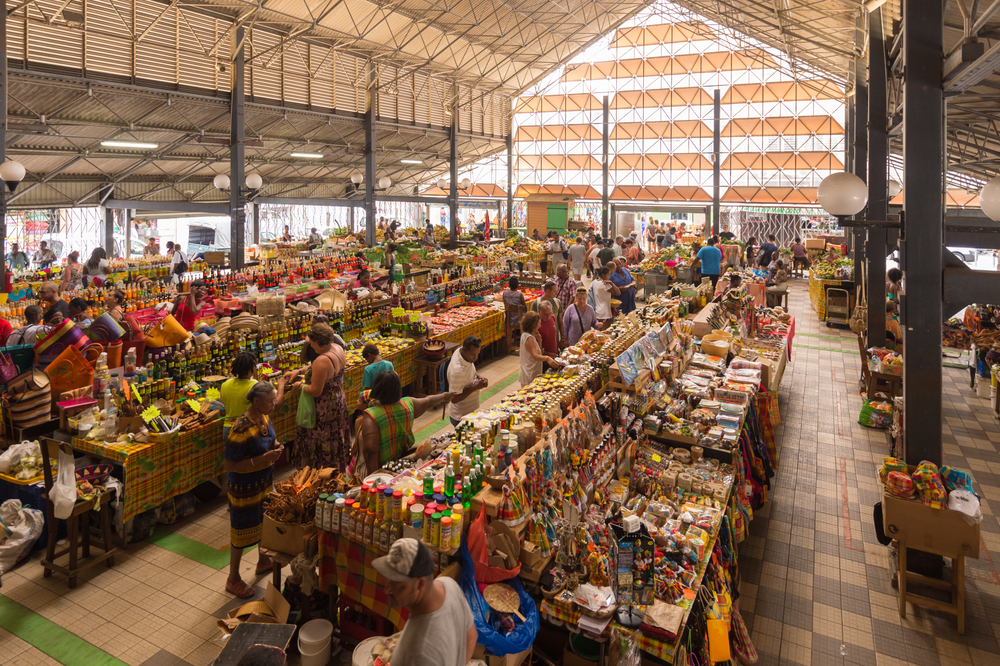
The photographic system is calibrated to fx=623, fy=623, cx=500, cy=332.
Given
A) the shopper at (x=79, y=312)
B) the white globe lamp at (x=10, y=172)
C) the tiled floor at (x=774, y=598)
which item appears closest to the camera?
the tiled floor at (x=774, y=598)

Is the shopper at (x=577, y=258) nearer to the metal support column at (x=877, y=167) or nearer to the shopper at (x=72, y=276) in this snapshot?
the metal support column at (x=877, y=167)

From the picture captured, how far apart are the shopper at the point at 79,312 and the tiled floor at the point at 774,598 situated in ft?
9.75

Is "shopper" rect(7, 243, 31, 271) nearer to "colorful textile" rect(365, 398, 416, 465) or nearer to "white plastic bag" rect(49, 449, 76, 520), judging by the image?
"white plastic bag" rect(49, 449, 76, 520)

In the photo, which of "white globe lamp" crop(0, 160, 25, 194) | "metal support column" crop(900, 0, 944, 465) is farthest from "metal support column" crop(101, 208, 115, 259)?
"metal support column" crop(900, 0, 944, 465)

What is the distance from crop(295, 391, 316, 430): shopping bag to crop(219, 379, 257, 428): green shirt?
0.43 metres

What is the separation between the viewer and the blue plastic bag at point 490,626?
301 centimetres

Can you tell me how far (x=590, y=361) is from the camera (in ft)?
19.1

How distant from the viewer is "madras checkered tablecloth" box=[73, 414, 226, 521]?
5.07m

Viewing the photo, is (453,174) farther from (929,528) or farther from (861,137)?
(929,528)

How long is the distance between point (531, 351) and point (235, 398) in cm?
300

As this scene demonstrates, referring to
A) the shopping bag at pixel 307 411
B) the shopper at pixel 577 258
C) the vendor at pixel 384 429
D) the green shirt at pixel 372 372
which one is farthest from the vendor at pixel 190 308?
the shopper at pixel 577 258

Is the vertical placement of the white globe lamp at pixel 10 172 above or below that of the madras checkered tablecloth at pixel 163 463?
above

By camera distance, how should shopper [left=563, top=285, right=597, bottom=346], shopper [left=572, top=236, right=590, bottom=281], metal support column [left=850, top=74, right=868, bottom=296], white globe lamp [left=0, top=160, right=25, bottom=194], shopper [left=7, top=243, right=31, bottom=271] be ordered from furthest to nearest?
shopper [left=572, top=236, right=590, bottom=281]
shopper [left=7, top=243, right=31, bottom=271]
metal support column [left=850, top=74, right=868, bottom=296]
white globe lamp [left=0, top=160, right=25, bottom=194]
shopper [left=563, top=285, right=597, bottom=346]

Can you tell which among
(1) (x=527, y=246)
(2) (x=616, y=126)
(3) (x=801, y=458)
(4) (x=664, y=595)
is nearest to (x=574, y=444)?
(4) (x=664, y=595)
